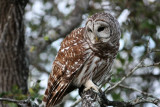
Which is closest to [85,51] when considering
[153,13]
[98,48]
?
[98,48]

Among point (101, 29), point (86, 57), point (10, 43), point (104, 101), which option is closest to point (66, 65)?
point (86, 57)

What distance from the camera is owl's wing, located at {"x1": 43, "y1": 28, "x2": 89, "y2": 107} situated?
136 inches

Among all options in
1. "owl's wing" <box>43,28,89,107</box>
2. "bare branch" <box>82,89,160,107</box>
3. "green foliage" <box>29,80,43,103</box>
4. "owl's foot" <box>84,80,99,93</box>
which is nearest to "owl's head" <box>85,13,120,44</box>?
"owl's wing" <box>43,28,89,107</box>

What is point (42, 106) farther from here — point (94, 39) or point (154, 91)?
point (154, 91)

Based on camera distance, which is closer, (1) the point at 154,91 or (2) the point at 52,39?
(2) the point at 52,39

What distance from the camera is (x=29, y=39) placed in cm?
554

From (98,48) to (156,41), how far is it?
2.33m

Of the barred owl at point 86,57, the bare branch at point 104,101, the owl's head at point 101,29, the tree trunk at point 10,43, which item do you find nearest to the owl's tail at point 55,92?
the barred owl at point 86,57

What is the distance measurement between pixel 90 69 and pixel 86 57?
0.51ft

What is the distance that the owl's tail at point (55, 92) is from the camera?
11.5ft

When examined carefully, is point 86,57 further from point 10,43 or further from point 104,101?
point 10,43

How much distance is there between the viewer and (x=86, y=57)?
3.37 metres

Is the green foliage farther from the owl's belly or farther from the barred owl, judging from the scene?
the owl's belly

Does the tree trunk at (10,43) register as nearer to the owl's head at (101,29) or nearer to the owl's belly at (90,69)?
the owl's belly at (90,69)
